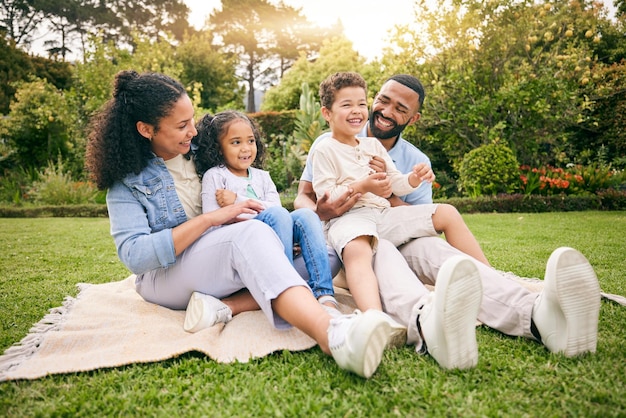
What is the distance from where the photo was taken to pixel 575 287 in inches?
61.4

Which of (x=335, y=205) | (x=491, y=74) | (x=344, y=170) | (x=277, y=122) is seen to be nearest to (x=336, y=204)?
(x=335, y=205)

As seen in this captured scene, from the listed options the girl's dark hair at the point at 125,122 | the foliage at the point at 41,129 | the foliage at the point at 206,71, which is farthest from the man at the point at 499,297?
the foliage at the point at 206,71

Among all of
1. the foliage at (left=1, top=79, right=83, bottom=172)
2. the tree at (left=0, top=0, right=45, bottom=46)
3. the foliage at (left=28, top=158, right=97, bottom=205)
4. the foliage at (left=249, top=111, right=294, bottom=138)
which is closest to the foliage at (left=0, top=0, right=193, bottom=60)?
the tree at (left=0, top=0, right=45, bottom=46)

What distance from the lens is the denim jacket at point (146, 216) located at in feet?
6.24

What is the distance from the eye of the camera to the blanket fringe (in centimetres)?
171

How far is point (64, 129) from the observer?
13328mm

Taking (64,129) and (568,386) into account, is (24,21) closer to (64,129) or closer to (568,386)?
(64,129)

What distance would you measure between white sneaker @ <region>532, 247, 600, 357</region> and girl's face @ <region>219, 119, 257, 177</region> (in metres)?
1.63

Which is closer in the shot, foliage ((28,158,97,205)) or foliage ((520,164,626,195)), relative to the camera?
foliage ((520,164,626,195))

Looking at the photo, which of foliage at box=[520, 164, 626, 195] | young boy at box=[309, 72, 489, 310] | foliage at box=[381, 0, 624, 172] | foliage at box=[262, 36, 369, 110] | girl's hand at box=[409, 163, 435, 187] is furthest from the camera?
foliage at box=[262, 36, 369, 110]

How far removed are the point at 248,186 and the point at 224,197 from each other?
1.01ft

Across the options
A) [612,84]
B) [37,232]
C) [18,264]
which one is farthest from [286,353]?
[612,84]

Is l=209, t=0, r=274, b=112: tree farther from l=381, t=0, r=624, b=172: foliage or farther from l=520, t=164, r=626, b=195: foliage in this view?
l=520, t=164, r=626, b=195: foliage

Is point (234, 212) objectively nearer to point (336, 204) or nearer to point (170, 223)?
point (170, 223)
